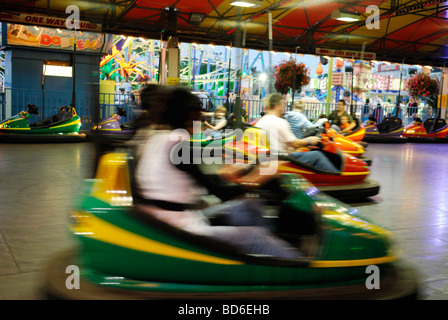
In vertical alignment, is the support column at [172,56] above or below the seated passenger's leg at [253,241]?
above

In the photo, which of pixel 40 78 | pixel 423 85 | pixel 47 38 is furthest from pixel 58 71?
pixel 423 85

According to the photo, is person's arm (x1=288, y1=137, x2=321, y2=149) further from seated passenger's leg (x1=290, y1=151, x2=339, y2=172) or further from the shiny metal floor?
the shiny metal floor

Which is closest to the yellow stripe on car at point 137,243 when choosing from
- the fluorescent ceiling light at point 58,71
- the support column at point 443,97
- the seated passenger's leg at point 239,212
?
the seated passenger's leg at point 239,212

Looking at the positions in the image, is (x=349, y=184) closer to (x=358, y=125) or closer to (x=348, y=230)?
(x=348, y=230)

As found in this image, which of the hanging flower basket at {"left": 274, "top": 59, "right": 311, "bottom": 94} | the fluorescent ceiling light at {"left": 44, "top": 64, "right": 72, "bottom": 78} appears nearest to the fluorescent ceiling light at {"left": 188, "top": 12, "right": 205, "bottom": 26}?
the hanging flower basket at {"left": 274, "top": 59, "right": 311, "bottom": 94}

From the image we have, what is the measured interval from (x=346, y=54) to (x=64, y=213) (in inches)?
375

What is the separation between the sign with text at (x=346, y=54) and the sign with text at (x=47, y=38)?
5.78m

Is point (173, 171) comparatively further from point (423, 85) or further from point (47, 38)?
point (423, 85)

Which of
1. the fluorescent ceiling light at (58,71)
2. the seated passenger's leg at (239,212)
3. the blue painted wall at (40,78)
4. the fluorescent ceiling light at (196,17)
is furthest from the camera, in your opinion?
the fluorescent ceiling light at (58,71)

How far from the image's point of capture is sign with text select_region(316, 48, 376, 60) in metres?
10.8

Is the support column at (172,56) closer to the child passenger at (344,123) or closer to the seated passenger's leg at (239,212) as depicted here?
the child passenger at (344,123)

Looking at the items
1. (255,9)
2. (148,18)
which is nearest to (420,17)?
(255,9)

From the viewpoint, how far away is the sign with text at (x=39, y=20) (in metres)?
7.94

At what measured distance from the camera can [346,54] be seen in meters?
11.2
